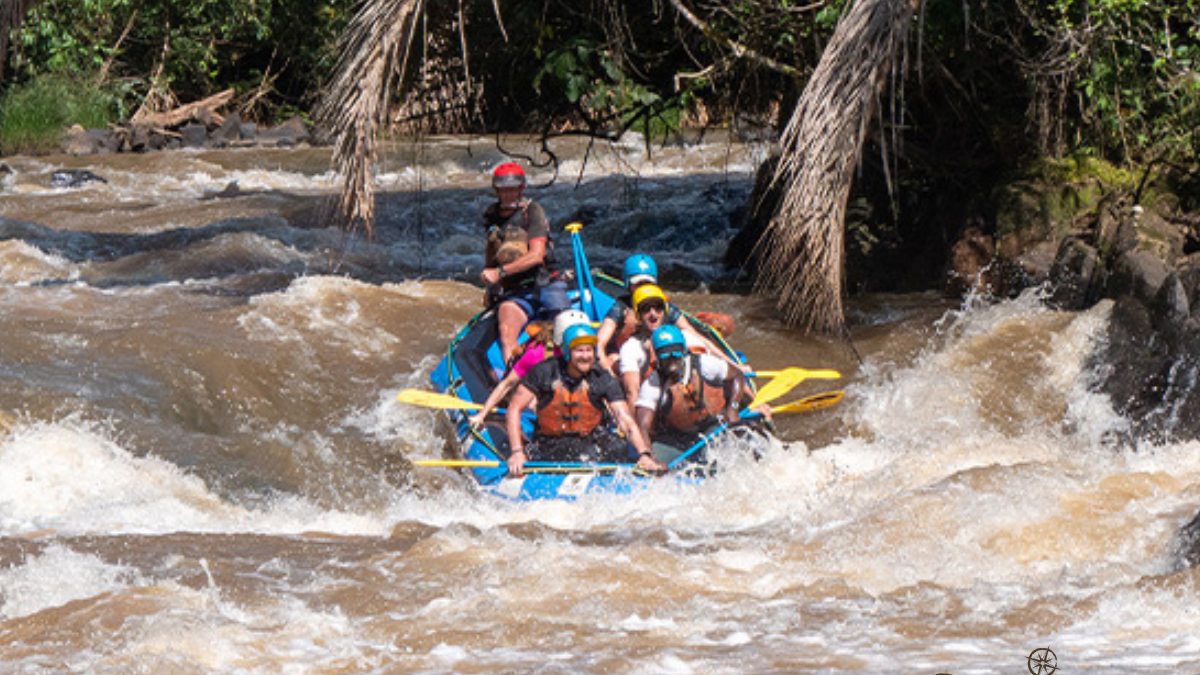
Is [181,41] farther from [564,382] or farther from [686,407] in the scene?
[686,407]

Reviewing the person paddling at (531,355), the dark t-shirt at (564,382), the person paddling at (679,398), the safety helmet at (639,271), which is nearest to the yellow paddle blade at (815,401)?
the person paddling at (679,398)

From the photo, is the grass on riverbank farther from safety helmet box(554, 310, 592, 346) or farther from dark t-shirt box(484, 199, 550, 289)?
safety helmet box(554, 310, 592, 346)

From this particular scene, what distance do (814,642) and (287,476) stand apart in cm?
369

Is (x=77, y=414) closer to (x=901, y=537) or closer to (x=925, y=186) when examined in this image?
(x=901, y=537)

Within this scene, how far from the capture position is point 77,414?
823 cm

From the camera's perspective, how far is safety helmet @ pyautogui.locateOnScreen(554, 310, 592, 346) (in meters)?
7.86

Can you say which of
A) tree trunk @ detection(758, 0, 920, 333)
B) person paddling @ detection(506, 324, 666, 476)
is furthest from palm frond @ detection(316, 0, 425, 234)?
tree trunk @ detection(758, 0, 920, 333)

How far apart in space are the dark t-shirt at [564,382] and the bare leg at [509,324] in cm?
79

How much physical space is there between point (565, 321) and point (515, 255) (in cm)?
111

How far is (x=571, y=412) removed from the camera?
7.87 meters

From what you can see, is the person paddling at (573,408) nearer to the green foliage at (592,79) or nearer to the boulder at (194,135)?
the green foliage at (592,79)

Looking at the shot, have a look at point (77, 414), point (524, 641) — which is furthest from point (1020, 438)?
point (77, 414)

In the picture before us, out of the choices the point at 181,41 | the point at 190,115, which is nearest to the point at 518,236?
the point at 190,115

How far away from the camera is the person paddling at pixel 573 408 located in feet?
25.5
